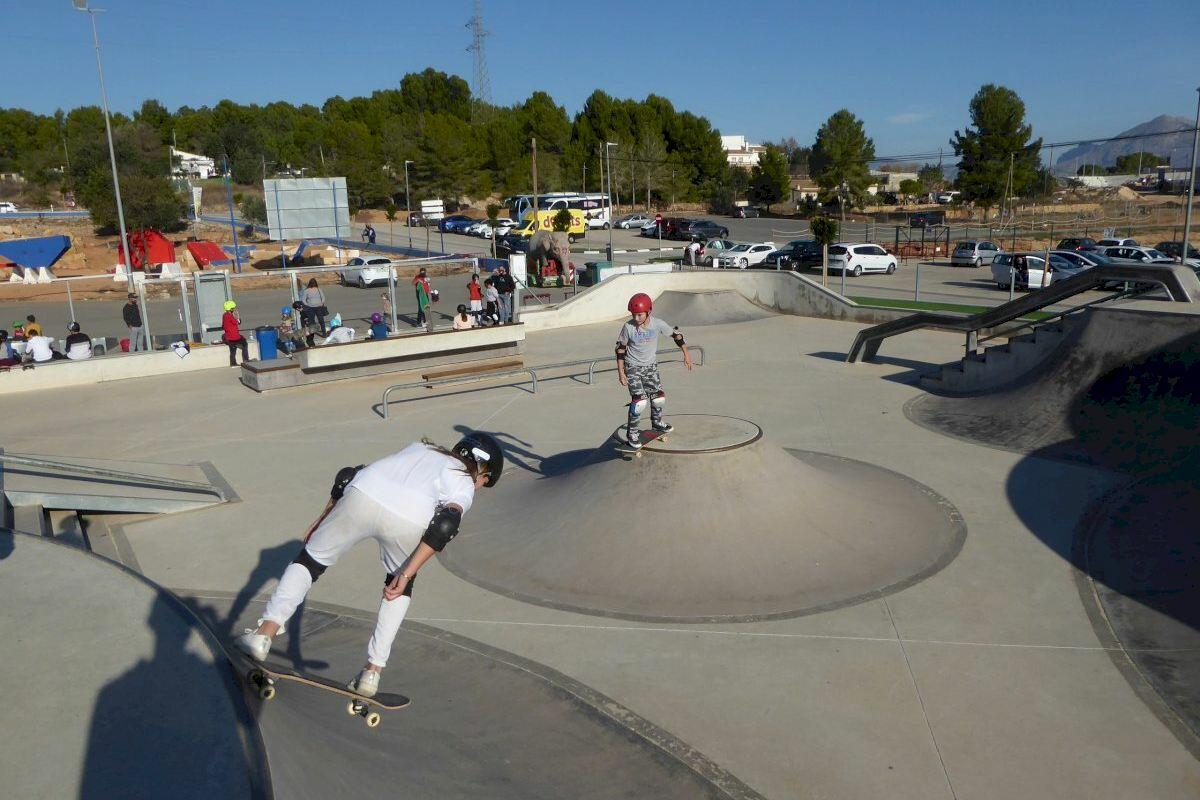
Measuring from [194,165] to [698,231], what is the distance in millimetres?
96478

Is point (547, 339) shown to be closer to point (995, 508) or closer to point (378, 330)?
point (378, 330)

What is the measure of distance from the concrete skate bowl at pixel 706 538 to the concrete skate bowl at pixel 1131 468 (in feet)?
4.39

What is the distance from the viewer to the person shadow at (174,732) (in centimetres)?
341

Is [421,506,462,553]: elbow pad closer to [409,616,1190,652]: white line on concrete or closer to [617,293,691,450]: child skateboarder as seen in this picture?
[409,616,1190,652]: white line on concrete

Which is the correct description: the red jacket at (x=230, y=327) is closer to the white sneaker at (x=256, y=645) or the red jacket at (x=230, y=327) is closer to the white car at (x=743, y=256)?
the white sneaker at (x=256, y=645)

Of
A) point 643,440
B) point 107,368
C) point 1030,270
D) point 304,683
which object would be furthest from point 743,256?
point 304,683

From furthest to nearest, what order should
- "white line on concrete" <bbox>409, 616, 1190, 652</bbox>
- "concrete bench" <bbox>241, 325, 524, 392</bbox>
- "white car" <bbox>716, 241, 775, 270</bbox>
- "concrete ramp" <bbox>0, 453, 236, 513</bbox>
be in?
"white car" <bbox>716, 241, 775, 270</bbox>
"concrete bench" <bbox>241, 325, 524, 392</bbox>
"concrete ramp" <bbox>0, 453, 236, 513</bbox>
"white line on concrete" <bbox>409, 616, 1190, 652</bbox>

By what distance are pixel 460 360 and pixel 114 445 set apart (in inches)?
303

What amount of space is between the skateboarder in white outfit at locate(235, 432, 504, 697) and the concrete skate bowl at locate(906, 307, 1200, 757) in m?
4.68

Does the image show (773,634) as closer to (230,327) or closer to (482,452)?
(482,452)

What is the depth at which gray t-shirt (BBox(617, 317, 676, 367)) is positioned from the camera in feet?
30.5

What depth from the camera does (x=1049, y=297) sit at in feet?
46.6

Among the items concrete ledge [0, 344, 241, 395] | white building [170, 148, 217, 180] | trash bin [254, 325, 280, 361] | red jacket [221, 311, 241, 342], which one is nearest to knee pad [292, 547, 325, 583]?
trash bin [254, 325, 280, 361]

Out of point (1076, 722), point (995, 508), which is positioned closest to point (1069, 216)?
point (995, 508)
